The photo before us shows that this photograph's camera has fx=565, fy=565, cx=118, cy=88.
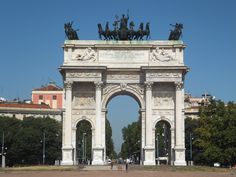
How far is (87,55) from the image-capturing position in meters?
70.9

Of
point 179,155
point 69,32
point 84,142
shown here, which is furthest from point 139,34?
point 84,142

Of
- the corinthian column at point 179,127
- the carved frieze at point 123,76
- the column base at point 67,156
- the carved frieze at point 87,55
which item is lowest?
the column base at point 67,156

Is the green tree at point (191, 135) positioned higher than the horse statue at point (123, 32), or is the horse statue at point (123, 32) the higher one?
the horse statue at point (123, 32)

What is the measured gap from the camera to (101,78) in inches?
2753

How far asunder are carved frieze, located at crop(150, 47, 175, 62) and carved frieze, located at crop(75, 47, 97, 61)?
23.9 feet

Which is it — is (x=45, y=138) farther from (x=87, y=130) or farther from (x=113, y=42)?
(x=113, y=42)

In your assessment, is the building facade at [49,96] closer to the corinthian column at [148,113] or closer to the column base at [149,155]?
the corinthian column at [148,113]

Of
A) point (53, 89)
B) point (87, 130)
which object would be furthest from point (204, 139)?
point (53, 89)

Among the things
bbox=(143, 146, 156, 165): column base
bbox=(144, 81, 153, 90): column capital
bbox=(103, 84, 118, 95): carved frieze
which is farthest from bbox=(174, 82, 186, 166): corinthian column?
bbox=(103, 84, 118, 95): carved frieze

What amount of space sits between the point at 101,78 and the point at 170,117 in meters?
9.94

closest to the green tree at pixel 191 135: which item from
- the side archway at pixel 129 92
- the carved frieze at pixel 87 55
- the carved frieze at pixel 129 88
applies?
the side archway at pixel 129 92

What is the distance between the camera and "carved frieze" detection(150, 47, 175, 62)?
70688mm

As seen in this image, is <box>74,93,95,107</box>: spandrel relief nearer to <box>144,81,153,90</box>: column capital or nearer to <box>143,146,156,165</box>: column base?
<box>144,81,153,90</box>: column capital

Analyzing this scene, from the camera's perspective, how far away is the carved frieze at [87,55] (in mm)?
70750
